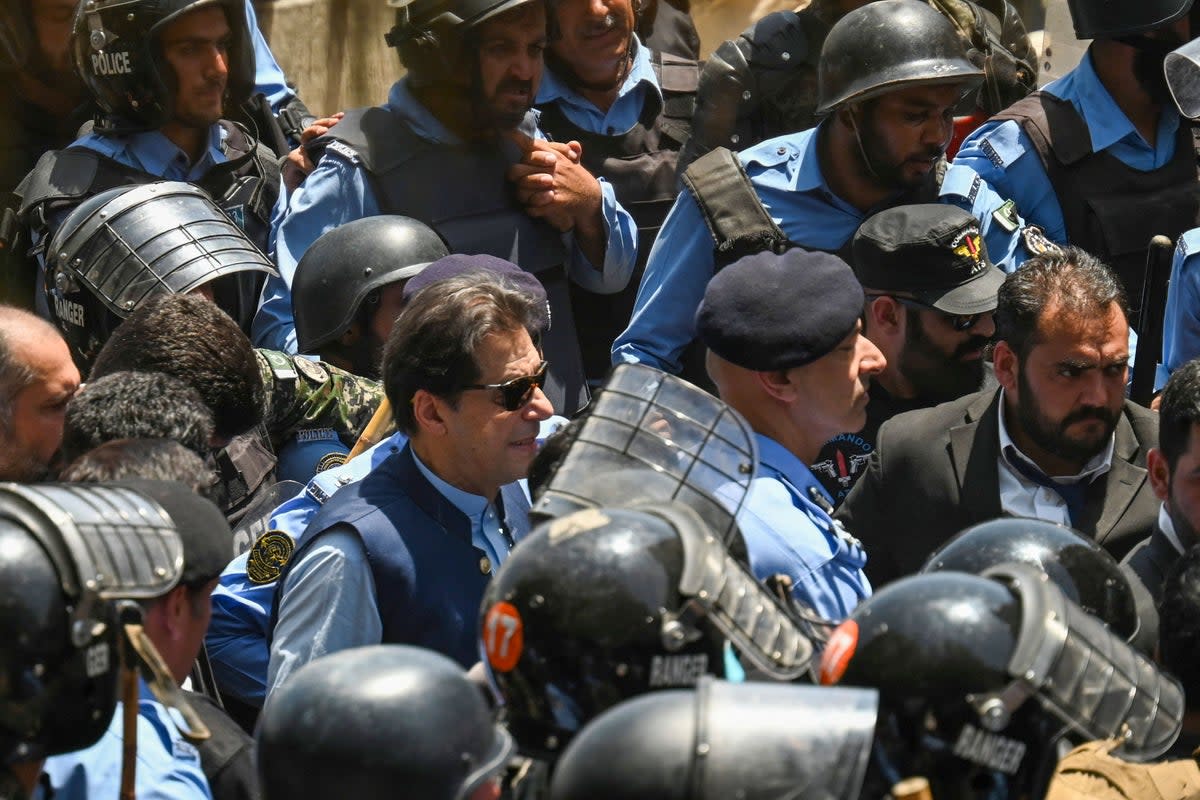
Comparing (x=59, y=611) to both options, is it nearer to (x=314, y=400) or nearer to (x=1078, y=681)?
(x=1078, y=681)

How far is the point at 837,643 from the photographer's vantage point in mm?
2650

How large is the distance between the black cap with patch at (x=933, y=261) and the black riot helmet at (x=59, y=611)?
2.65m

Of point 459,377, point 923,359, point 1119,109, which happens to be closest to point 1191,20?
point 1119,109

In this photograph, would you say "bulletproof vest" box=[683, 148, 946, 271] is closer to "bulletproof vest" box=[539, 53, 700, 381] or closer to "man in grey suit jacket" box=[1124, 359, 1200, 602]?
"bulletproof vest" box=[539, 53, 700, 381]

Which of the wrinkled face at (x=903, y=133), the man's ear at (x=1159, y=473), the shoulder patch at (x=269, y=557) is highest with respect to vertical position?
the wrinkled face at (x=903, y=133)

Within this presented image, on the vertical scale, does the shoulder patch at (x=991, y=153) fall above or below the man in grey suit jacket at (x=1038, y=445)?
above

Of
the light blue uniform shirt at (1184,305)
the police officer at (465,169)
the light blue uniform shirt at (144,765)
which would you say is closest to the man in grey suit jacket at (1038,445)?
the light blue uniform shirt at (1184,305)

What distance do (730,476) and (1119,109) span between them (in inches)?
117

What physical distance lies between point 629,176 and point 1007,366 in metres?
1.73

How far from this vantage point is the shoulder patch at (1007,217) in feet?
17.5

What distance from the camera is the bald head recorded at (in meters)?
4.21

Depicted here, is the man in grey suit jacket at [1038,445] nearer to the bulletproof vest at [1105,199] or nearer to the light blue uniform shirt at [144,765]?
the bulletproof vest at [1105,199]

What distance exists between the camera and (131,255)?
16.4 ft

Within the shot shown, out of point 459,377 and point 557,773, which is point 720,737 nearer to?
point 557,773
